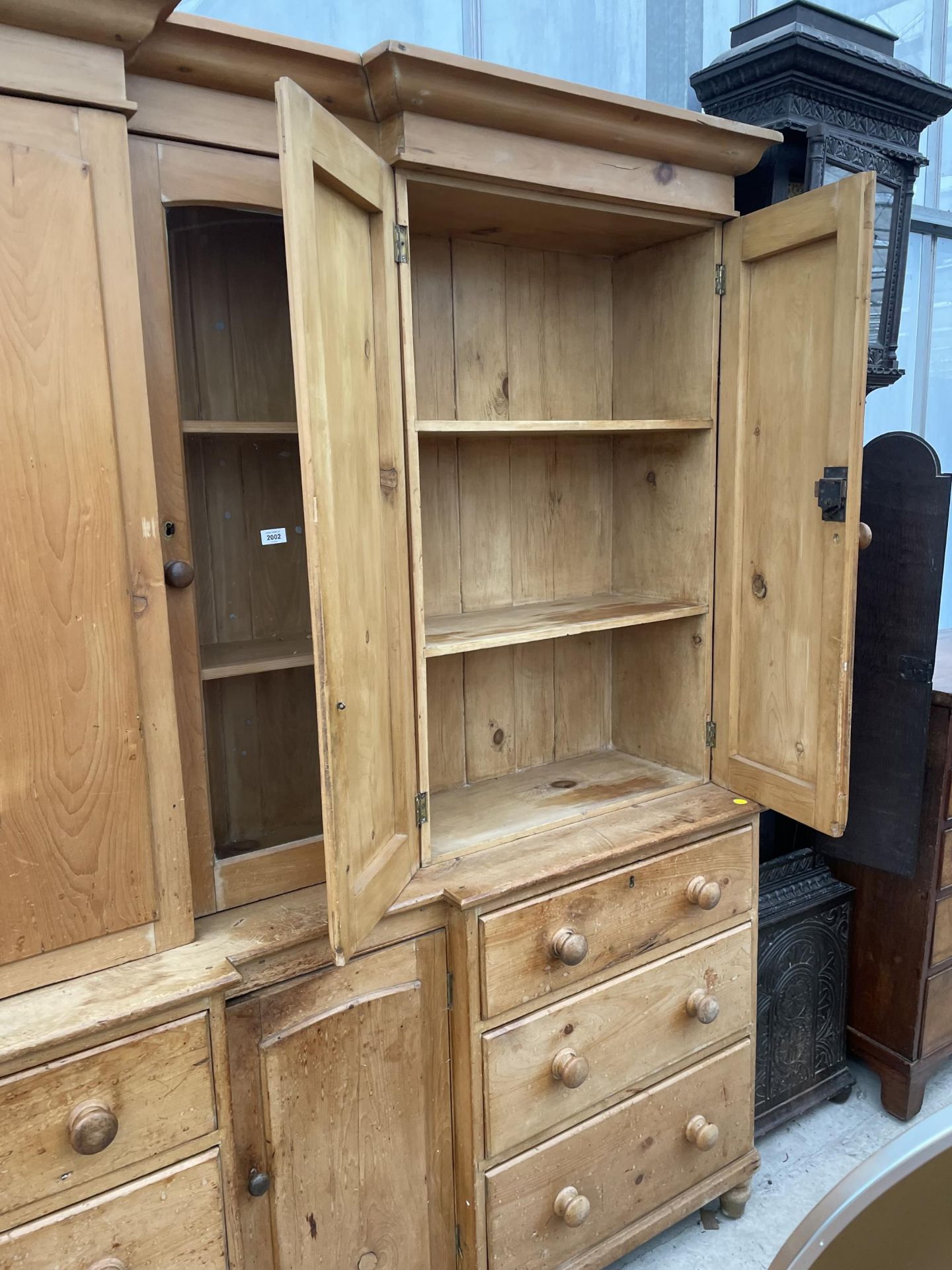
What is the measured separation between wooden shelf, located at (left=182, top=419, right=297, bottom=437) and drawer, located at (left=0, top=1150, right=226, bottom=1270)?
994 millimetres

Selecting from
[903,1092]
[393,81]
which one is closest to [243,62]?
[393,81]

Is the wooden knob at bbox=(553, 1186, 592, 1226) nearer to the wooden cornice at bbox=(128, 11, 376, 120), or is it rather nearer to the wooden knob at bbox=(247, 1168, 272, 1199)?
the wooden knob at bbox=(247, 1168, 272, 1199)

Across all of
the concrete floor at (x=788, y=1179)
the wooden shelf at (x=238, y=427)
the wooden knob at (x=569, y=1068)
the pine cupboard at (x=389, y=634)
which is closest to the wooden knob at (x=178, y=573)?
the pine cupboard at (x=389, y=634)

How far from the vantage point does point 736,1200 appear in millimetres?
1858

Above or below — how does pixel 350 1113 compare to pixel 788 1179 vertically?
above

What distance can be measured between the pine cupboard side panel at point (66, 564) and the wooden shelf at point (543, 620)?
0.53m

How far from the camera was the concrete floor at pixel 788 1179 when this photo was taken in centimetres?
179

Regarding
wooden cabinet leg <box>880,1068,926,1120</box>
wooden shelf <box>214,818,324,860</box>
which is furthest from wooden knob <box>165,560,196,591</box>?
wooden cabinet leg <box>880,1068,926,1120</box>

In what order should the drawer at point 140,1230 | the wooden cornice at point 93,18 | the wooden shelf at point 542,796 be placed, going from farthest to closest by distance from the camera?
the wooden shelf at point 542,796, the drawer at point 140,1230, the wooden cornice at point 93,18

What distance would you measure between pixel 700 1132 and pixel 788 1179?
41 cm

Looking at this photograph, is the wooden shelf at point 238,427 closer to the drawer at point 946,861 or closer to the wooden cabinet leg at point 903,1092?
the drawer at point 946,861

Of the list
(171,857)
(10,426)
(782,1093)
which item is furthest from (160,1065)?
(782,1093)

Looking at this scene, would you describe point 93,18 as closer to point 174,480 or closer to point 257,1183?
point 174,480

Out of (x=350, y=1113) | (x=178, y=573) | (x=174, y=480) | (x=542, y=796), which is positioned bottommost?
(x=350, y=1113)
